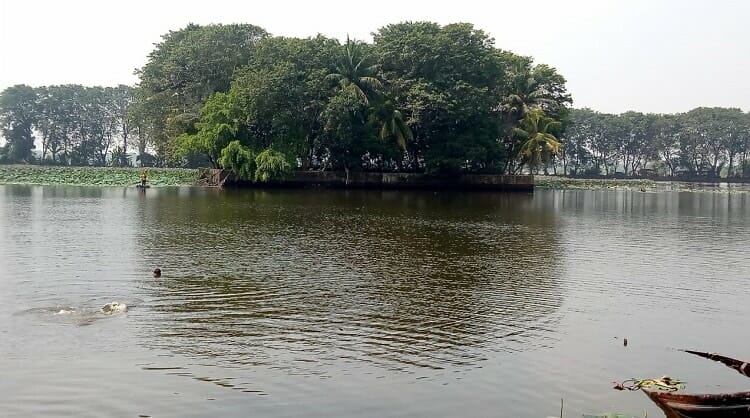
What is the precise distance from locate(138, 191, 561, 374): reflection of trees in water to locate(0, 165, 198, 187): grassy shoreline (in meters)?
29.8

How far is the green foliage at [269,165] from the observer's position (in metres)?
47.7

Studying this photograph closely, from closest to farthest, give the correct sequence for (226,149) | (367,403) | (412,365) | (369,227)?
1. (367,403)
2. (412,365)
3. (369,227)
4. (226,149)

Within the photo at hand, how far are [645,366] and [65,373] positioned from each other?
7.19 meters

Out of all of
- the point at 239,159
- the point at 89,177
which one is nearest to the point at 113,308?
the point at 239,159

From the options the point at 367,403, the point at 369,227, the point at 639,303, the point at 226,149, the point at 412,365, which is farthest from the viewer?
the point at 226,149

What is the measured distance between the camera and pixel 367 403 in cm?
765

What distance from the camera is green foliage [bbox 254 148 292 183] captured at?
1876 inches

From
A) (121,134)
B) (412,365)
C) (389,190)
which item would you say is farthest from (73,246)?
(121,134)

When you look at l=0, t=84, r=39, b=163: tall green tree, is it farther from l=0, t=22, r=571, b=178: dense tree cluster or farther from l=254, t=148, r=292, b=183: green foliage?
l=254, t=148, r=292, b=183: green foliage

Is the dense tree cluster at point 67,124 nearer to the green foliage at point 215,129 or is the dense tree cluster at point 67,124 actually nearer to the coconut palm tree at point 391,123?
the green foliage at point 215,129

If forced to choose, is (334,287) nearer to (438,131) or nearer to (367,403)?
(367,403)

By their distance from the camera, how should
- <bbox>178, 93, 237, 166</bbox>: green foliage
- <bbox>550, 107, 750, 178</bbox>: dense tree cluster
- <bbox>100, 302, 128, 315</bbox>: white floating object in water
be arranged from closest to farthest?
1. <bbox>100, 302, 128, 315</bbox>: white floating object in water
2. <bbox>178, 93, 237, 166</bbox>: green foliage
3. <bbox>550, 107, 750, 178</bbox>: dense tree cluster

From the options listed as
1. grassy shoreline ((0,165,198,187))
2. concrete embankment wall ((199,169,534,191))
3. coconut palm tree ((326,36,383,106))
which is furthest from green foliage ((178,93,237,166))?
coconut palm tree ((326,36,383,106))

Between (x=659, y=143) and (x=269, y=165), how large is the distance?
64.3m
